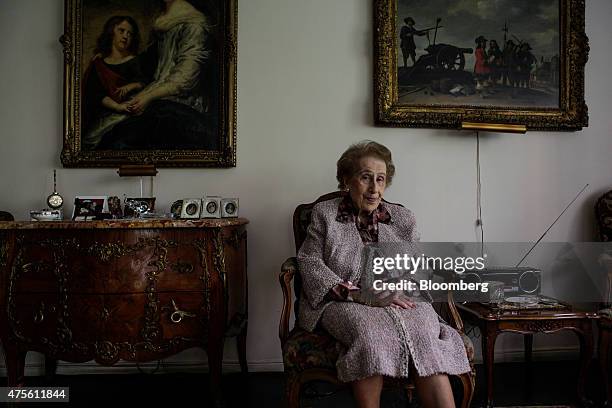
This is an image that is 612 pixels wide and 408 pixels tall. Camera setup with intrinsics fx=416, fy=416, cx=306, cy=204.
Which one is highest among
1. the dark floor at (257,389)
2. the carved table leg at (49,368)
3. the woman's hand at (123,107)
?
the woman's hand at (123,107)

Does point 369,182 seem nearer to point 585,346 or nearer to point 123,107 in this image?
point 585,346

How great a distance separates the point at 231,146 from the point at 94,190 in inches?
35.1

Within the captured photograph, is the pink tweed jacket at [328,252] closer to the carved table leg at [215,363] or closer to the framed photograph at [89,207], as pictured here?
the carved table leg at [215,363]

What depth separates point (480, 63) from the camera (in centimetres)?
266

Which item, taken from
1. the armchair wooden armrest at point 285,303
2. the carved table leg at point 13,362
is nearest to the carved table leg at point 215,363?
the armchair wooden armrest at point 285,303

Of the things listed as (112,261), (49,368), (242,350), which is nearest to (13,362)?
(49,368)

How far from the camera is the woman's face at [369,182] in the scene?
1937 mm

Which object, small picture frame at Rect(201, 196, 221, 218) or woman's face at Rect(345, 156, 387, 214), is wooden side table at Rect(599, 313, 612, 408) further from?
small picture frame at Rect(201, 196, 221, 218)

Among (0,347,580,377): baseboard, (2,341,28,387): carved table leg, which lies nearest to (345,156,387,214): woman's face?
(0,347,580,377): baseboard

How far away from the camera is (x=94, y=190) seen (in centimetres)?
258

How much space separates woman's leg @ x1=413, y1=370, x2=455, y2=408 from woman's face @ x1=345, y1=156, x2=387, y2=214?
0.77m

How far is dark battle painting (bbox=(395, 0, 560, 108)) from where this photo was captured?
8.62 feet

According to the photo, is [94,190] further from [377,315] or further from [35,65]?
[377,315]

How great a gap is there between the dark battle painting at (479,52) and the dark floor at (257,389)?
1675 millimetres
